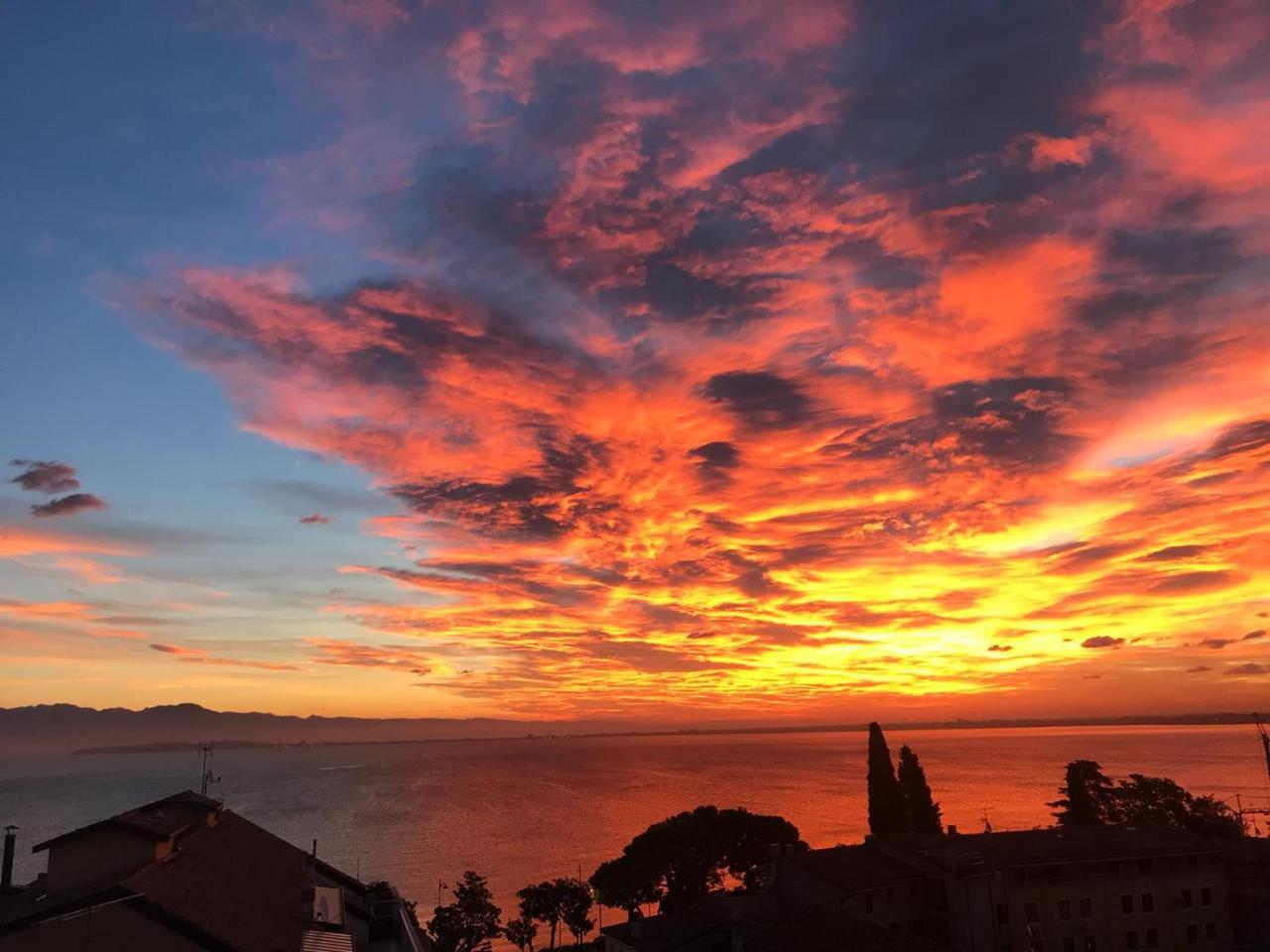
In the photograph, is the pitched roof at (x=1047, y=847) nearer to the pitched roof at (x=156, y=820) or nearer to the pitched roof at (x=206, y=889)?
the pitched roof at (x=206, y=889)

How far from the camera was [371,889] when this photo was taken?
66.3 m

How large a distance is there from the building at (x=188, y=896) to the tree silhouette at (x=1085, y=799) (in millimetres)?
77389

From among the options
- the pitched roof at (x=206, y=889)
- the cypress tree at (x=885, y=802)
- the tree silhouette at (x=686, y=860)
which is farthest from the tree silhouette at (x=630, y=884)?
the pitched roof at (x=206, y=889)

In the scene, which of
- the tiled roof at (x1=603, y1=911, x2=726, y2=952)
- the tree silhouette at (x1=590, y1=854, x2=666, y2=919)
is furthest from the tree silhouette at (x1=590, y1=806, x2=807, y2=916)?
the tiled roof at (x1=603, y1=911, x2=726, y2=952)

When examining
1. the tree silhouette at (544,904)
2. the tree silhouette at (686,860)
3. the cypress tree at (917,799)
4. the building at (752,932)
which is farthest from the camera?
the cypress tree at (917,799)

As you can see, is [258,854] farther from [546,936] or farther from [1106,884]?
[546,936]

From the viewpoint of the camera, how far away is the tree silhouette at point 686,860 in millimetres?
77625

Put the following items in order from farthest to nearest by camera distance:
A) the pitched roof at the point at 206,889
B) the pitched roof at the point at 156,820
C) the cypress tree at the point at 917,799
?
the cypress tree at the point at 917,799 → the pitched roof at the point at 156,820 → the pitched roof at the point at 206,889

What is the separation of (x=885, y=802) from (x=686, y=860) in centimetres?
2662

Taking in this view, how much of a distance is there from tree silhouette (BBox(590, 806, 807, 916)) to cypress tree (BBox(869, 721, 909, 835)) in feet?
51.0

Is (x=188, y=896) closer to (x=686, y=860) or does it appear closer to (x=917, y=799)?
(x=686, y=860)

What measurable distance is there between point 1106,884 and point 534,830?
144868mm

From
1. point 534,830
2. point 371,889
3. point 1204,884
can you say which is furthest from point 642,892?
point 534,830

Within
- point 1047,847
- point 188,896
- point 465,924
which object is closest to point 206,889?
point 188,896
